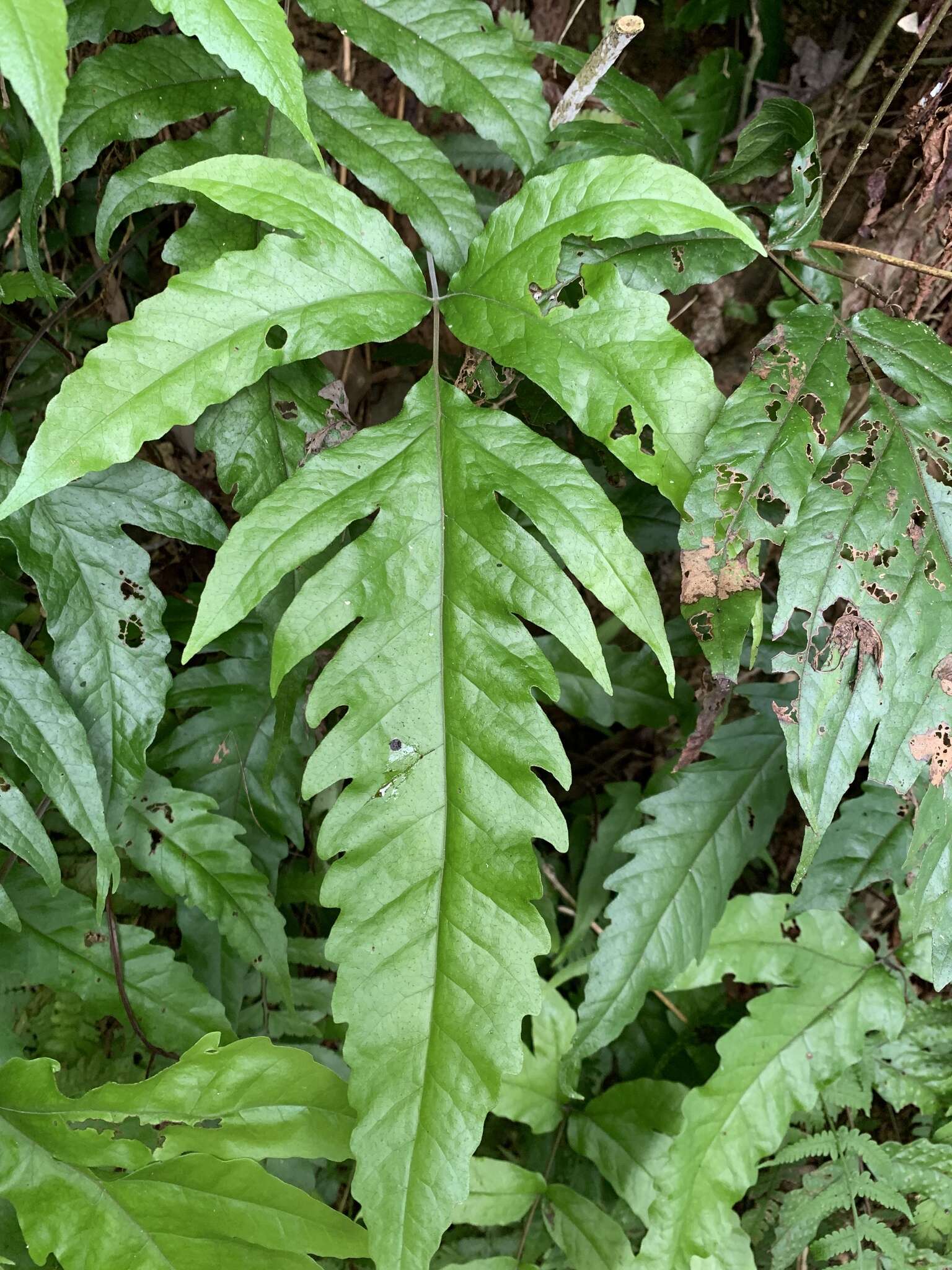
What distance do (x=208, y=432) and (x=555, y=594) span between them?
1.57 ft

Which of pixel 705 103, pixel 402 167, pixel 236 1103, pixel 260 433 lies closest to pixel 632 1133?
pixel 236 1103

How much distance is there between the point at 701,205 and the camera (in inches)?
38.7

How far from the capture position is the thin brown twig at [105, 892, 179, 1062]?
1372 millimetres

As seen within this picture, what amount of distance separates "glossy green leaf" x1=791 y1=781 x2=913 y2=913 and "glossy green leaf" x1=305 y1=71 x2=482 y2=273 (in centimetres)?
104

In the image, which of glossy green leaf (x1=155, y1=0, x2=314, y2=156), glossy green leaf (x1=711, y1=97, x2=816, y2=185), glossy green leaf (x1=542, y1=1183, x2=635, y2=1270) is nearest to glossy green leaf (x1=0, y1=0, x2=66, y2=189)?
glossy green leaf (x1=155, y1=0, x2=314, y2=156)

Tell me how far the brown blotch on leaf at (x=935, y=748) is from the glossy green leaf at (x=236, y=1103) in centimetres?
79

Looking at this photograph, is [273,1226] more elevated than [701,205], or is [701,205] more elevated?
[701,205]

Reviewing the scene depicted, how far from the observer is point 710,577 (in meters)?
1.05

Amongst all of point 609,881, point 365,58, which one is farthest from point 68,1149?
point 365,58

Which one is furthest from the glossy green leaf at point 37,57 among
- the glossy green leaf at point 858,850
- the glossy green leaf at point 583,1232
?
the glossy green leaf at point 583,1232

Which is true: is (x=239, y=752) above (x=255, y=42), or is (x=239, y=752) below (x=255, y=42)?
below

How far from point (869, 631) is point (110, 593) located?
35.9 inches

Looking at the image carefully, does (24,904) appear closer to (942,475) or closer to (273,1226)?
(273,1226)

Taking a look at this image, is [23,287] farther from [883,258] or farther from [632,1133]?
[632,1133]
